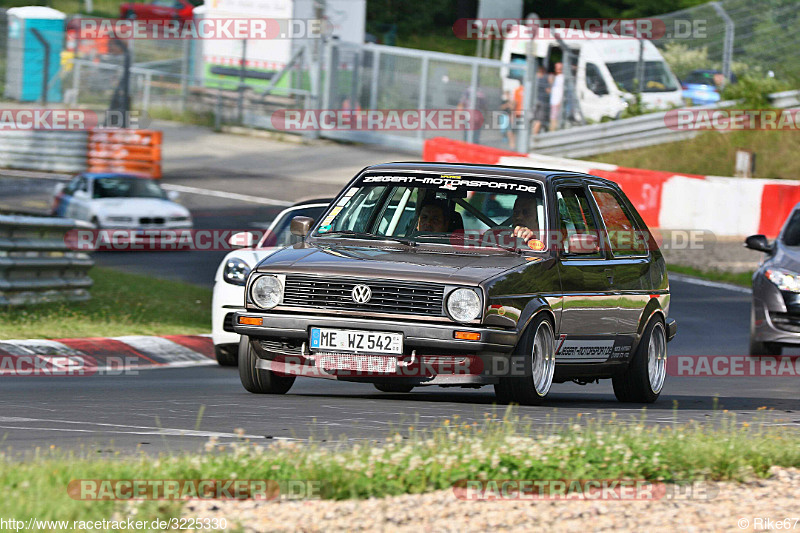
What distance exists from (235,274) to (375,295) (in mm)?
4077

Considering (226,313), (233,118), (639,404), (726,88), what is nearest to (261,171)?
(233,118)

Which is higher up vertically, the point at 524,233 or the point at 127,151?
the point at 524,233

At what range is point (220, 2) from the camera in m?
40.2

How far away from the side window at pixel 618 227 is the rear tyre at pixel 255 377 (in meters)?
2.46

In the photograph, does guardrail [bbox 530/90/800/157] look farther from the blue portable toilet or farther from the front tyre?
the front tyre

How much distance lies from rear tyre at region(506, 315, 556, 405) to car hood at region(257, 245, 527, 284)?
0.43m

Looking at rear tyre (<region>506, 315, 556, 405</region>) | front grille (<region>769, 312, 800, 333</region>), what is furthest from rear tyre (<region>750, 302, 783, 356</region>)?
rear tyre (<region>506, 315, 556, 405</region>)

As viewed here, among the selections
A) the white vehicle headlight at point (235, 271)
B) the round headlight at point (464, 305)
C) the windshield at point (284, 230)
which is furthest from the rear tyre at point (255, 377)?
the windshield at point (284, 230)

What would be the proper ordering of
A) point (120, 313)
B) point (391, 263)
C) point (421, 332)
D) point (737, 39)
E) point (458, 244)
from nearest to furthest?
point (421, 332), point (391, 263), point (458, 244), point (120, 313), point (737, 39)

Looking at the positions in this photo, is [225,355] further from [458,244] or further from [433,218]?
[458,244]

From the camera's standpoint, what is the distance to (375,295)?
8539mm

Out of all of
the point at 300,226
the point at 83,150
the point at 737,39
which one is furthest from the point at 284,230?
the point at 737,39

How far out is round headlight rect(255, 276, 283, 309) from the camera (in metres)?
8.80

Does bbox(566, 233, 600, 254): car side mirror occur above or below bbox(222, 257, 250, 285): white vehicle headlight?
above
